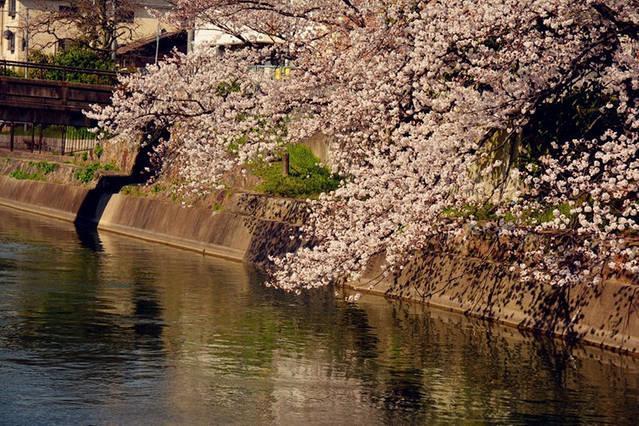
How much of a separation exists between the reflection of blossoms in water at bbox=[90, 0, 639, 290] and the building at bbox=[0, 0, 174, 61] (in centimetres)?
6182

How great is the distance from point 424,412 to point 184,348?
16.4 feet

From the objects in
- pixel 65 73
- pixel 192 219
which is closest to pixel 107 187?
pixel 65 73

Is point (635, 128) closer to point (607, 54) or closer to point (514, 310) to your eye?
point (607, 54)

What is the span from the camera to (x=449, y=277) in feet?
81.1

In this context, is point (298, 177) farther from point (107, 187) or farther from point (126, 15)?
point (126, 15)

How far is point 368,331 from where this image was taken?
73.4 feet

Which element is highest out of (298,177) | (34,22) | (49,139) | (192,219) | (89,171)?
(34,22)

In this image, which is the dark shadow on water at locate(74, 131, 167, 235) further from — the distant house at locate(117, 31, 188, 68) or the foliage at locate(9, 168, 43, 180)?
the distant house at locate(117, 31, 188, 68)

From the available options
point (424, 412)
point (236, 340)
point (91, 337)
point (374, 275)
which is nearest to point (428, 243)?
point (374, 275)

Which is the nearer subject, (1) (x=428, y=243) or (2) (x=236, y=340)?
(2) (x=236, y=340)

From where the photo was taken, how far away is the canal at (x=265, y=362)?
1608cm

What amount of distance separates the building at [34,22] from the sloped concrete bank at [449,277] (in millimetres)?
50230

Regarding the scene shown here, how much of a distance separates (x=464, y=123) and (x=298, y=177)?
1533cm

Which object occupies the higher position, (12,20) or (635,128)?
(12,20)
